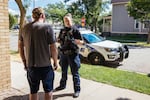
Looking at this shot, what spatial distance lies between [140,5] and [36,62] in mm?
18553

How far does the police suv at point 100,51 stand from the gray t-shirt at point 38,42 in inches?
254

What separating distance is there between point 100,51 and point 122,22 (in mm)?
23076

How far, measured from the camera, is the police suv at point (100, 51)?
32.0 ft

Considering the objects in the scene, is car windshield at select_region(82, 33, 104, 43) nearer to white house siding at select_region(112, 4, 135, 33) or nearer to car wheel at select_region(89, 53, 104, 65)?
car wheel at select_region(89, 53, 104, 65)

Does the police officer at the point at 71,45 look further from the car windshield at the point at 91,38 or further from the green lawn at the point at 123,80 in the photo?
the car windshield at the point at 91,38

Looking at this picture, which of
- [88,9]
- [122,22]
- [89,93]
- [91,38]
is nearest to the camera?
[89,93]

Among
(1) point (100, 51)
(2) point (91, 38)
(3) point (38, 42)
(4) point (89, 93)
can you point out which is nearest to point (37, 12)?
(3) point (38, 42)

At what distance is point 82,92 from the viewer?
17.7 feet

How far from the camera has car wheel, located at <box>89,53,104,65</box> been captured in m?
10.0

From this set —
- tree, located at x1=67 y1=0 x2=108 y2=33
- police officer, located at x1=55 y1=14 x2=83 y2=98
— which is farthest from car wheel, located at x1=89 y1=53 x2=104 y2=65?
tree, located at x1=67 y1=0 x2=108 y2=33

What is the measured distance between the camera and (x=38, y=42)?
3488mm

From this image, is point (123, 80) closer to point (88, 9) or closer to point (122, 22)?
point (122, 22)

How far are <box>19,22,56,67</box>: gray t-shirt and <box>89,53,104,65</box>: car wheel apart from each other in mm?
6585

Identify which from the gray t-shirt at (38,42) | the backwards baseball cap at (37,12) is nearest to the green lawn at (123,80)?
the gray t-shirt at (38,42)
